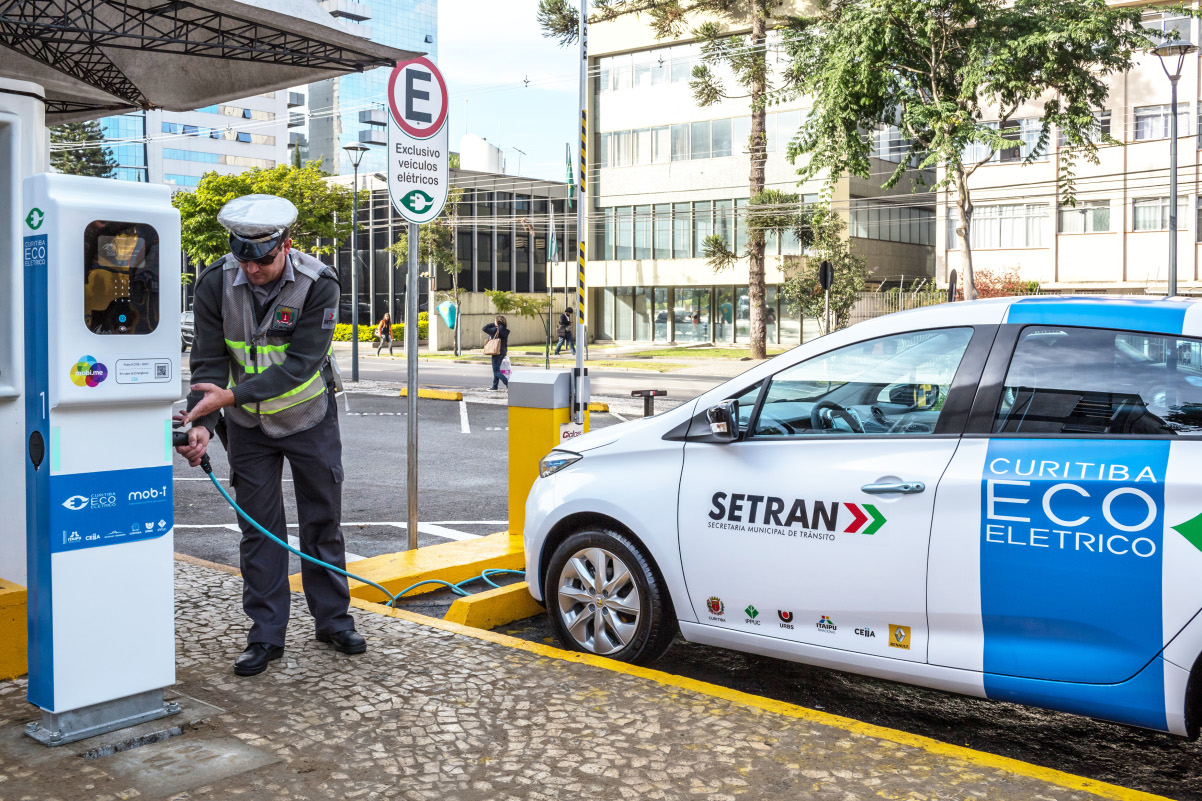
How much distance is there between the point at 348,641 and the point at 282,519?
605 millimetres

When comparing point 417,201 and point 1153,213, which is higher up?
point 1153,213

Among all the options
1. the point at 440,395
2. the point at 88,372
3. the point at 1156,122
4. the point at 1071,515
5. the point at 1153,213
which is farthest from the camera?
the point at 1156,122

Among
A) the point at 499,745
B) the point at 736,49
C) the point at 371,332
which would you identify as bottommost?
the point at 499,745

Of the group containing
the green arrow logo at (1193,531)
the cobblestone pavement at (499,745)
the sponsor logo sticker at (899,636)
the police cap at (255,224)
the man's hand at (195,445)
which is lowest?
the cobblestone pavement at (499,745)

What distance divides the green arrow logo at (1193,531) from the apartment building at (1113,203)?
34.9 metres

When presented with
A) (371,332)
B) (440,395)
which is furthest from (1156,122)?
(371,332)

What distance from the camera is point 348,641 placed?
4.89 meters

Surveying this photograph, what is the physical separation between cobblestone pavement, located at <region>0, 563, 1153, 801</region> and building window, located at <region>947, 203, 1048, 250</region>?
39.2 m

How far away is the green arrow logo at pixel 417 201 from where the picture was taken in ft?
20.9

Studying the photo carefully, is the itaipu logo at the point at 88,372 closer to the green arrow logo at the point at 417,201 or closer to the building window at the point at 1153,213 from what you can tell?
the green arrow logo at the point at 417,201

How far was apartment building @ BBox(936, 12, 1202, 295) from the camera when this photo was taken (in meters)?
36.9

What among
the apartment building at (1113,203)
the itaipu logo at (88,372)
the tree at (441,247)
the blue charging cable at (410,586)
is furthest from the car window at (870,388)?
the tree at (441,247)

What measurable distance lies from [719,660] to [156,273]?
3.00 meters

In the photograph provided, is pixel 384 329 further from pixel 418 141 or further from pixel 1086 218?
pixel 418 141
